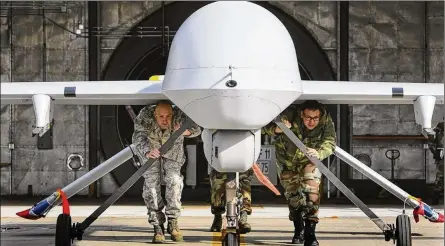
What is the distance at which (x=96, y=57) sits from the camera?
16.6 m

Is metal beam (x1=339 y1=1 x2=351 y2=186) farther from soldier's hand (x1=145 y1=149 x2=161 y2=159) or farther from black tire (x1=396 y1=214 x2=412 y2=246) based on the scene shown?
soldier's hand (x1=145 y1=149 x2=161 y2=159)

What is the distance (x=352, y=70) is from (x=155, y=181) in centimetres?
765

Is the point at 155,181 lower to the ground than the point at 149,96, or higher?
lower

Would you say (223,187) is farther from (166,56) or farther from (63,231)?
(166,56)

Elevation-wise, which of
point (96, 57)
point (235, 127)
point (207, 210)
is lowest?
point (207, 210)

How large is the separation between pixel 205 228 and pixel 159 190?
6.61 ft

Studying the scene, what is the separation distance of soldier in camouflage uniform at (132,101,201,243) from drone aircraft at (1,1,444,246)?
2.20 ft

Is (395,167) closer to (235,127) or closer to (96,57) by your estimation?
(96,57)

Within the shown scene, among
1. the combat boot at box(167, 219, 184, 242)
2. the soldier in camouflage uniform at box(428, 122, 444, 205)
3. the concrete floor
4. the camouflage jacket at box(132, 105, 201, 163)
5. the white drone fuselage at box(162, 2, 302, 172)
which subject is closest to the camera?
the white drone fuselage at box(162, 2, 302, 172)

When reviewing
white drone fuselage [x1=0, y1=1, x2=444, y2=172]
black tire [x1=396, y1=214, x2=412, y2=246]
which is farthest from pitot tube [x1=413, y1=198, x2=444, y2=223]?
white drone fuselage [x1=0, y1=1, x2=444, y2=172]

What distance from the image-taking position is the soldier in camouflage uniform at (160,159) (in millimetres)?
9297

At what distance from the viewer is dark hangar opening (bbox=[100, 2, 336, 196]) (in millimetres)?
16562

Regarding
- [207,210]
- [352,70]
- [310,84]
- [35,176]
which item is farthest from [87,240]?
[352,70]

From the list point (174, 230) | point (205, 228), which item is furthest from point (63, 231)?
point (205, 228)
